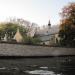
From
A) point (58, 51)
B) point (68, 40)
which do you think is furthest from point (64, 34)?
point (58, 51)

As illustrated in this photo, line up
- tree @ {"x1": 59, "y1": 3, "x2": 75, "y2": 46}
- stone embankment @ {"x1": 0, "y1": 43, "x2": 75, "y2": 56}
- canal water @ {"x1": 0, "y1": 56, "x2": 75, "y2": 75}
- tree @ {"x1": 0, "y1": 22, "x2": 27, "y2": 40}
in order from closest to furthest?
canal water @ {"x1": 0, "y1": 56, "x2": 75, "y2": 75}
stone embankment @ {"x1": 0, "y1": 43, "x2": 75, "y2": 56}
tree @ {"x1": 59, "y1": 3, "x2": 75, "y2": 46}
tree @ {"x1": 0, "y1": 22, "x2": 27, "y2": 40}

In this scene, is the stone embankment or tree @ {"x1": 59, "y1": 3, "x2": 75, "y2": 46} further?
tree @ {"x1": 59, "y1": 3, "x2": 75, "y2": 46}

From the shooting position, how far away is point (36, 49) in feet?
143

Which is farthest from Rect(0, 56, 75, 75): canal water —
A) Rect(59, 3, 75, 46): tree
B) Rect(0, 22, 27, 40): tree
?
Rect(0, 22, 27, 40): tree

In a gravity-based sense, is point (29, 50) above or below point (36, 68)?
above

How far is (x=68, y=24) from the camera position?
180 ft

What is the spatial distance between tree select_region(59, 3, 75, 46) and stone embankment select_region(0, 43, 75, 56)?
435 centimetres

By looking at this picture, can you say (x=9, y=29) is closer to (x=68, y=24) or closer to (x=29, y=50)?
(x=68, y=24)

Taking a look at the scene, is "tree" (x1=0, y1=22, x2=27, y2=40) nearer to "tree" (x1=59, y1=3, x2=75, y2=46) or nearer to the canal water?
"tree" (x1=59, y1=3, x2=75, y2=46)

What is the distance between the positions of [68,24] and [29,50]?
15.5 m

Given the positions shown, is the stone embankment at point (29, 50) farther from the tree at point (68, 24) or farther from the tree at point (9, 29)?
the tree at point (9, 29)

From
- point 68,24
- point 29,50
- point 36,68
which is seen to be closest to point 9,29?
point 68,24

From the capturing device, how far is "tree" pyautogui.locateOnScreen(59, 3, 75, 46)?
54.8 m

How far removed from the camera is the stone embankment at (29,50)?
38094 mm
